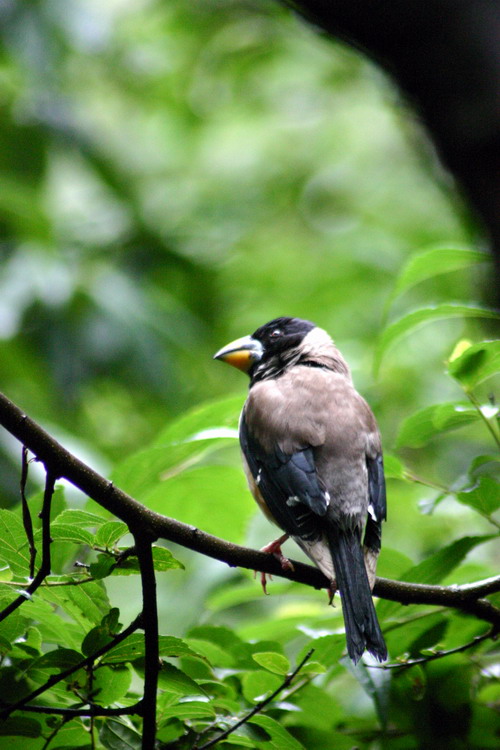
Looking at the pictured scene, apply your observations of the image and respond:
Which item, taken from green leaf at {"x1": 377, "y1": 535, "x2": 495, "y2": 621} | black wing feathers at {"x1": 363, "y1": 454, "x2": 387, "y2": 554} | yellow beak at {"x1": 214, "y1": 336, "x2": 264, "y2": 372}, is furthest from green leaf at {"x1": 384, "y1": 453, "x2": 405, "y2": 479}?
yellow beak at {"x1": 214, "y1": 336, "x2": 264, "y2": 372}

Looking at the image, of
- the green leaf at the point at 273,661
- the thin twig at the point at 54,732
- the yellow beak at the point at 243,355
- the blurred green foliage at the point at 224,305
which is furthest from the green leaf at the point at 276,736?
the yellow beak at the point at 243,355

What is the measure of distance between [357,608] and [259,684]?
0.37 m

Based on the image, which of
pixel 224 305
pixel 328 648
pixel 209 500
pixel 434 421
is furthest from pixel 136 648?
pixel 224 305

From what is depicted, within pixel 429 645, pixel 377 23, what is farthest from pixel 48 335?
pixel 377 23

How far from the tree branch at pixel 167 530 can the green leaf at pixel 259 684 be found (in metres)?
0.28

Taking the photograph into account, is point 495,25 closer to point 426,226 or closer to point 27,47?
point 27,47

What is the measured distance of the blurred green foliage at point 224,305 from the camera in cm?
255

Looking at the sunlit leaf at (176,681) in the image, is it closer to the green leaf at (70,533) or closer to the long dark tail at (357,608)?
the green leaf at (70,533)

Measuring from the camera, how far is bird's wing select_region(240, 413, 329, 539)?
3.02 meters

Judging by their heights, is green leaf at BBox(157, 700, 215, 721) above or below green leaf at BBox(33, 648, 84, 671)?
below

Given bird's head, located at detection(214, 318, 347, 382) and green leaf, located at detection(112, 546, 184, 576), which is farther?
bird's head, located at detection(214, 318, 347, 382)

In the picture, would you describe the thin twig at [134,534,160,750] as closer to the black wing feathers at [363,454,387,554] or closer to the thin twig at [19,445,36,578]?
the thin twig at [19,445,36,578]

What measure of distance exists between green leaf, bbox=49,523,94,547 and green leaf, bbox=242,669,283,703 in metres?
0.66

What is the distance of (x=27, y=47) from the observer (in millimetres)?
6363
